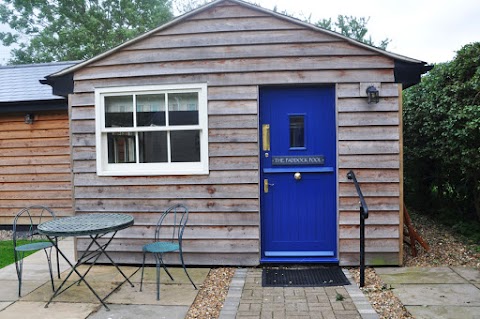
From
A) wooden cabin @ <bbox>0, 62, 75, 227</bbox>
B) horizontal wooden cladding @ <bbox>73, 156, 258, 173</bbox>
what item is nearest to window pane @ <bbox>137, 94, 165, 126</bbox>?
horizontal wooden cladding @ <bbox>73, 156, 258, 173</bbox>

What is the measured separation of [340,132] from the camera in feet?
14.2

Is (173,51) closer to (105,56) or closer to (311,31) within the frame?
(105,56)

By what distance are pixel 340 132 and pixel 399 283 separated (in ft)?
5.60

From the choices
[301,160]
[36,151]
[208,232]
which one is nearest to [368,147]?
[301,160]

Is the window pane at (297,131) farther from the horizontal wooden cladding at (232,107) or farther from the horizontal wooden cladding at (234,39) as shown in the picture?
the horizontal wooden cladding at (234,39)

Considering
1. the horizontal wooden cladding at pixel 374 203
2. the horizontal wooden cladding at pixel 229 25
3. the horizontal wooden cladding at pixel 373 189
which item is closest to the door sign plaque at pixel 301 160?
the horizontal wooden cladding at pixel 373 189

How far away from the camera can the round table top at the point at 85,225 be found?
10.7 feet

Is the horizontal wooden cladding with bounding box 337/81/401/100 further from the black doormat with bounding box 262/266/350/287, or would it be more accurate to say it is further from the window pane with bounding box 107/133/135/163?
the window pane with bounding box 107/133/135/163

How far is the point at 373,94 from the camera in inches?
165

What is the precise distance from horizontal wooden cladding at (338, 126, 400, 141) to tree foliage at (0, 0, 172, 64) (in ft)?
49.0

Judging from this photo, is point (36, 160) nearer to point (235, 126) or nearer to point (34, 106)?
point (34, 106)

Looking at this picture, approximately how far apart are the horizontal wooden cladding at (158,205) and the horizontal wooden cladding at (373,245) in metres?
1.10

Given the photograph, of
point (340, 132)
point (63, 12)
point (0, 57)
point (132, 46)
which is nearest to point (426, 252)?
point (340, 132)

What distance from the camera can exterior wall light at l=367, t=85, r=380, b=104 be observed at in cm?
419
